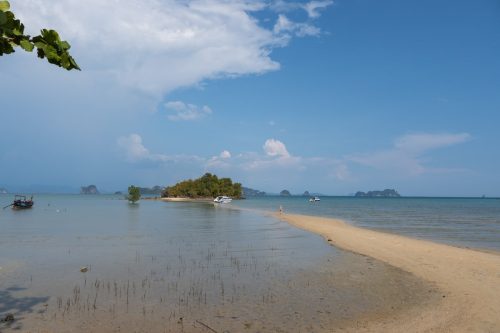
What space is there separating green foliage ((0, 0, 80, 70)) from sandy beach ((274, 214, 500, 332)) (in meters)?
9.82

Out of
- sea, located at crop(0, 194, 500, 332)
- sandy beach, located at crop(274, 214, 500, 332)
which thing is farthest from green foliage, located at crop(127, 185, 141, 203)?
sandy beach, located at crop(274, 214, 500, 332)

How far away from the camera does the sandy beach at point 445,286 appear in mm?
11117

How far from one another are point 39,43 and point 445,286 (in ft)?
52.1

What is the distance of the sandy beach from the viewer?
1112 centimetres

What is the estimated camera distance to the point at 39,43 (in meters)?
4.43

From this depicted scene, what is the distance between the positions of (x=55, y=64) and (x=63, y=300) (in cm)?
1148

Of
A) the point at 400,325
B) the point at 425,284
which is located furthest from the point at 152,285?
the point at 425,284

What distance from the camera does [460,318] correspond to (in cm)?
1164

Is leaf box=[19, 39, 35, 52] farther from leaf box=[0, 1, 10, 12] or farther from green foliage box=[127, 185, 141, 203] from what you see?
green foliage box=[127, 185, 141, 203]

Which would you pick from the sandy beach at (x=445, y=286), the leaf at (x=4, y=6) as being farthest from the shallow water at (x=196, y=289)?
the leaf at (x=4, y=6)

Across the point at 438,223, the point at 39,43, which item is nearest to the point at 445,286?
the point at 39,43

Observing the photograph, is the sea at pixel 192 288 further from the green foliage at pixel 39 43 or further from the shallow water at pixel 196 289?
the green foliage at pixel 39 43

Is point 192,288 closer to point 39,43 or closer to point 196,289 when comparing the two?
point 196,289

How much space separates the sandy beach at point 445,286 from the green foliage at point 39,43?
982 cm
